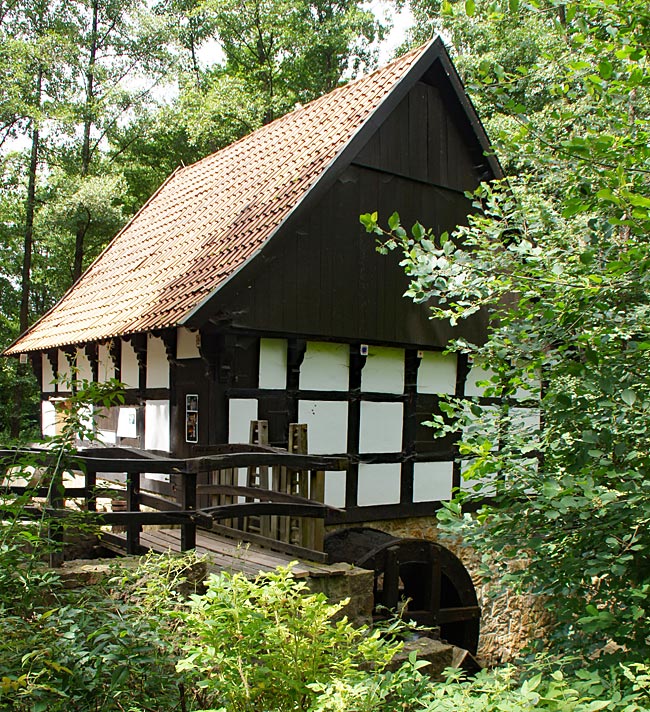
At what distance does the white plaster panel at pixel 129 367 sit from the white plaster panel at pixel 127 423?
1.11ft

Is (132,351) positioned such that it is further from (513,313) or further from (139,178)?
(139,178)

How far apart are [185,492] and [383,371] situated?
474 centimetres

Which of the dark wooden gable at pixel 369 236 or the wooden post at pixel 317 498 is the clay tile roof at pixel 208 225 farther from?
the wooden post at pixel 317 498

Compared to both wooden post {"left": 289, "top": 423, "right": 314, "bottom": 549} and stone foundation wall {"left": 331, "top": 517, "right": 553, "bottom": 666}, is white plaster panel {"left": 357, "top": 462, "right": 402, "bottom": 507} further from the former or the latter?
wooden post {"left": 289, "top": 423, "right": 314, "bottom": 549}

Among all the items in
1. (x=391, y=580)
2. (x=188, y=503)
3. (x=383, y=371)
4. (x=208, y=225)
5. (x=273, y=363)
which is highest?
(x=208, y=225)

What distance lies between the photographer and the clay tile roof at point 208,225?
7910 millimetres

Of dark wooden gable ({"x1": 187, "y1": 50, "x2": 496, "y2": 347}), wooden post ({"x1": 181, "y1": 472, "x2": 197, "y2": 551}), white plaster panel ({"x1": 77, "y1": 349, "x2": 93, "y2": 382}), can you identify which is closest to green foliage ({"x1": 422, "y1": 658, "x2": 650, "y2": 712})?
wooden post ({"x1": 181, "y1": 472, "x2": 197, "y2": 551})

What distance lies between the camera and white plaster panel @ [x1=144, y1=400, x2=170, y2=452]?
28.1ft

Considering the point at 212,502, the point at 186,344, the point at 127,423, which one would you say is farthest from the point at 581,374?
the point at 127,423

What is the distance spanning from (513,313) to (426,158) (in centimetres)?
Result: 585

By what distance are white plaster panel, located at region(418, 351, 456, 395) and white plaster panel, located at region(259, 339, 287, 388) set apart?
2.14 metres

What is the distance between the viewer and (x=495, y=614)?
930cm

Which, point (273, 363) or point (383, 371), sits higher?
point (273, 363)

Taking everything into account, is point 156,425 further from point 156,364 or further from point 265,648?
point 265,648
